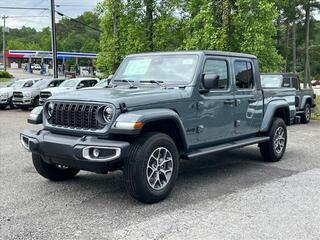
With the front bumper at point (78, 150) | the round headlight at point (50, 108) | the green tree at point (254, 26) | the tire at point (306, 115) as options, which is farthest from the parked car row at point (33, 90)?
the front bumper at point (78, 150)

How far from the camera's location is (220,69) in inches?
273

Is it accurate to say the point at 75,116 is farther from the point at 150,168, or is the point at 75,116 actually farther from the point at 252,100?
the point at 252,100

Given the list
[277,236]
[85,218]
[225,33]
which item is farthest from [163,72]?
[225,33]

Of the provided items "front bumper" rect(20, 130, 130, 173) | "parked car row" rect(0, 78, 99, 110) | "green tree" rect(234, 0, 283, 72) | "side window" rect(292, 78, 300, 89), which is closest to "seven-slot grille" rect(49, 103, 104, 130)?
"front bumper" rect(20, 130, 130, 173)

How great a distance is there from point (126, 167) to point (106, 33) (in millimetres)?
19491

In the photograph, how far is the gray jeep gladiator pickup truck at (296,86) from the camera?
15.1 meters

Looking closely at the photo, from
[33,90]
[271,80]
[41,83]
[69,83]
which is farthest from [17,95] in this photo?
[271,80]

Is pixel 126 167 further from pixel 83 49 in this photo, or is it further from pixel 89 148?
pixel 83 49

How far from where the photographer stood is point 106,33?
2386 cm

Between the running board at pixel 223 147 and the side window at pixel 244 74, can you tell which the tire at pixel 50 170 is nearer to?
the running board at pixel 223 147

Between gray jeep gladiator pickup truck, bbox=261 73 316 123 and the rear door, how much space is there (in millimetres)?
7152

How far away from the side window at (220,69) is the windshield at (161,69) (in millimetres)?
249

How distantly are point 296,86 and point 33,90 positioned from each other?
12.0 meters

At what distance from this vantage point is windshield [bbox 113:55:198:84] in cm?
641
